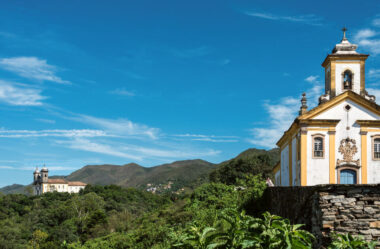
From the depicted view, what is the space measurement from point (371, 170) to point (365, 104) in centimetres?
356

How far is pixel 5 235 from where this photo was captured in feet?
191

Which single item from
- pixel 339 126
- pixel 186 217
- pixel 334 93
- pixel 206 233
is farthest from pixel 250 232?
pixel 334 93

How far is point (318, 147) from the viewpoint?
23.0 metres

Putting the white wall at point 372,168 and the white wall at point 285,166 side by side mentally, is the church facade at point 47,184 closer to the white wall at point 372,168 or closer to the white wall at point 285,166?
the white wall at point 285,166

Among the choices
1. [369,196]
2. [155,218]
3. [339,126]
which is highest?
[339,126]

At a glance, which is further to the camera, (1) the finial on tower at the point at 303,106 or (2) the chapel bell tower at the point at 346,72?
(2) the chapel bell tower at the point at 346,72

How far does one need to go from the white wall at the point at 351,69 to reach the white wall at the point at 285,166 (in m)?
4.86

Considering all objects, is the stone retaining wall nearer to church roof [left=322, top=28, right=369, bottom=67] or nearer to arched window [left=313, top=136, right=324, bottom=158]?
arched window [left=313, top=136, right=324, bottom=158]

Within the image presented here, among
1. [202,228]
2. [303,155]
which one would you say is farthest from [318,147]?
[202,228]

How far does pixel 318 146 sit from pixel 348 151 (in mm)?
1558

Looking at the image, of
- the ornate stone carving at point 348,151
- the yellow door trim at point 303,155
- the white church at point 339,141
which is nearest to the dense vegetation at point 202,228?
the yellow door trim at point 303,155

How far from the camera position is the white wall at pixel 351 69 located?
82.2ft

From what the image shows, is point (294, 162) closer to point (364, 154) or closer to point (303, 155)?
point (303, 155)

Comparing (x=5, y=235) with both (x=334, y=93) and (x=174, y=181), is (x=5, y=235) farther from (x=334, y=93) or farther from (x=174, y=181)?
(x=174, y=181)
